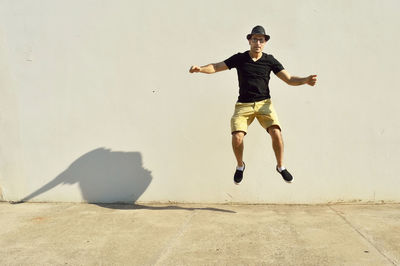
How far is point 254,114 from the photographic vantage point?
3.83 meters

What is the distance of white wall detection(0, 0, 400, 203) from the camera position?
4273 mm

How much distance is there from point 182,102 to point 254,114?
1.00m

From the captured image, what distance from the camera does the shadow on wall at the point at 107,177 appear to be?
4594 millimetres

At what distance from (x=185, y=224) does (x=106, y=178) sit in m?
1.49

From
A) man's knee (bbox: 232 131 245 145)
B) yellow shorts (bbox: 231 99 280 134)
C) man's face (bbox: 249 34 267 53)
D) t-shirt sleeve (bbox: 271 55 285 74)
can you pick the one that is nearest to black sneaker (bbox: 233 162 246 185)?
man's knee (bbox: 232 131 245 145)

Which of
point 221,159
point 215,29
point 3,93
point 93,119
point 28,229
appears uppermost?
point 215,29

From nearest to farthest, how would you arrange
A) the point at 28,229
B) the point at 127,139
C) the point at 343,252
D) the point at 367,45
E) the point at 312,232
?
the point at 343,252
the point at 312,232
the point at 28,229
the point at 367,45
the point at 127,139

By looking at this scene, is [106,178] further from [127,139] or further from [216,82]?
[216,82]

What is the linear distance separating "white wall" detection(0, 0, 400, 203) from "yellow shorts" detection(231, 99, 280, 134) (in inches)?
22.2

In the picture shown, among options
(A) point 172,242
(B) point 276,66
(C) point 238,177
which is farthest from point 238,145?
(A) point 172,242

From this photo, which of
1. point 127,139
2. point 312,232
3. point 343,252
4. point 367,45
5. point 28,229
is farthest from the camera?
point 127,139

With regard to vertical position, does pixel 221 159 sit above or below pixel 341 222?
above

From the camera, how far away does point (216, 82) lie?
14.4 ft

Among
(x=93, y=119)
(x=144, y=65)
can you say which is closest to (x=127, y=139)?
(x=93, y=119)
